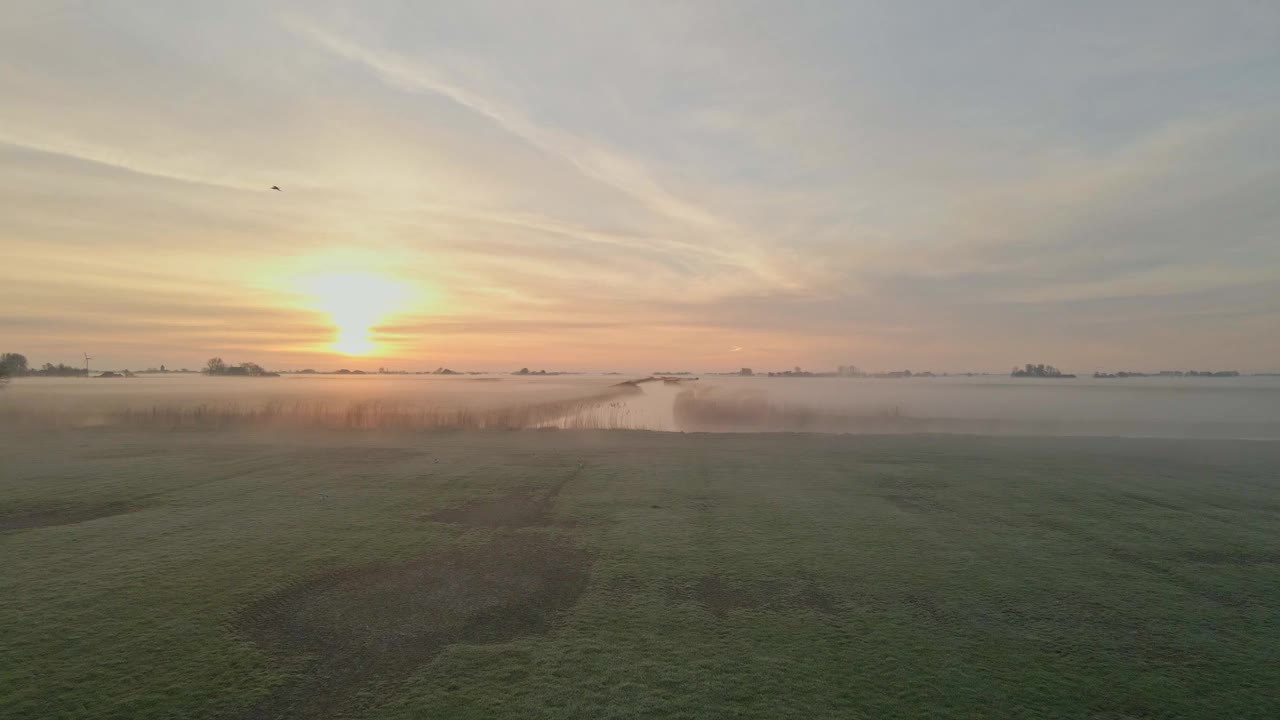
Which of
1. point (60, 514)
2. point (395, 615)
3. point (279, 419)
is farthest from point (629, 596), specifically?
point (279, 419)

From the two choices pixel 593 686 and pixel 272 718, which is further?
pixel 593 686

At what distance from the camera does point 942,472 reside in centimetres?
1692

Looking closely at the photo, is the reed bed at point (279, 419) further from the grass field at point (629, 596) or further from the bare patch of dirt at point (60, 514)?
the bare patch of dirt at point (60, 514)

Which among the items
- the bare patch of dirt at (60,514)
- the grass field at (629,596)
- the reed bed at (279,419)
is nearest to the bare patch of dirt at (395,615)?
the grass field at (629,596)

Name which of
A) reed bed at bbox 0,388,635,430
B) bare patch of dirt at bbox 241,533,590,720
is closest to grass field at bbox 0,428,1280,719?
bare patch of dirt at bbox 241,533,590,720

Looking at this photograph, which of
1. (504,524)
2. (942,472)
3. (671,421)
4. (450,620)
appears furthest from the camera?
(671,421)

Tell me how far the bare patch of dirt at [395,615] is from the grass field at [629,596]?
0.04m

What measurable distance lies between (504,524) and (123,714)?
6364 mm

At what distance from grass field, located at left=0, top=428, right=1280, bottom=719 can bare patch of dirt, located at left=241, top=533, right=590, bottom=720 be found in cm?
4

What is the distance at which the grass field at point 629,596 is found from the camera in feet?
17.3

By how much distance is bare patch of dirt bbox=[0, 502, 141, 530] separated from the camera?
34.2 feet

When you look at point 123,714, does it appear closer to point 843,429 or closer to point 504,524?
point 504,524

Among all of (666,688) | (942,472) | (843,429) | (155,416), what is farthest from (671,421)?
(666,688)

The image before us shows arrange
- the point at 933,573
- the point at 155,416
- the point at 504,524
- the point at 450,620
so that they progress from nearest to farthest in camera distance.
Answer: the point at 450,620 → the point at 933,573 → the point at 504,524 → the point at 155,416
